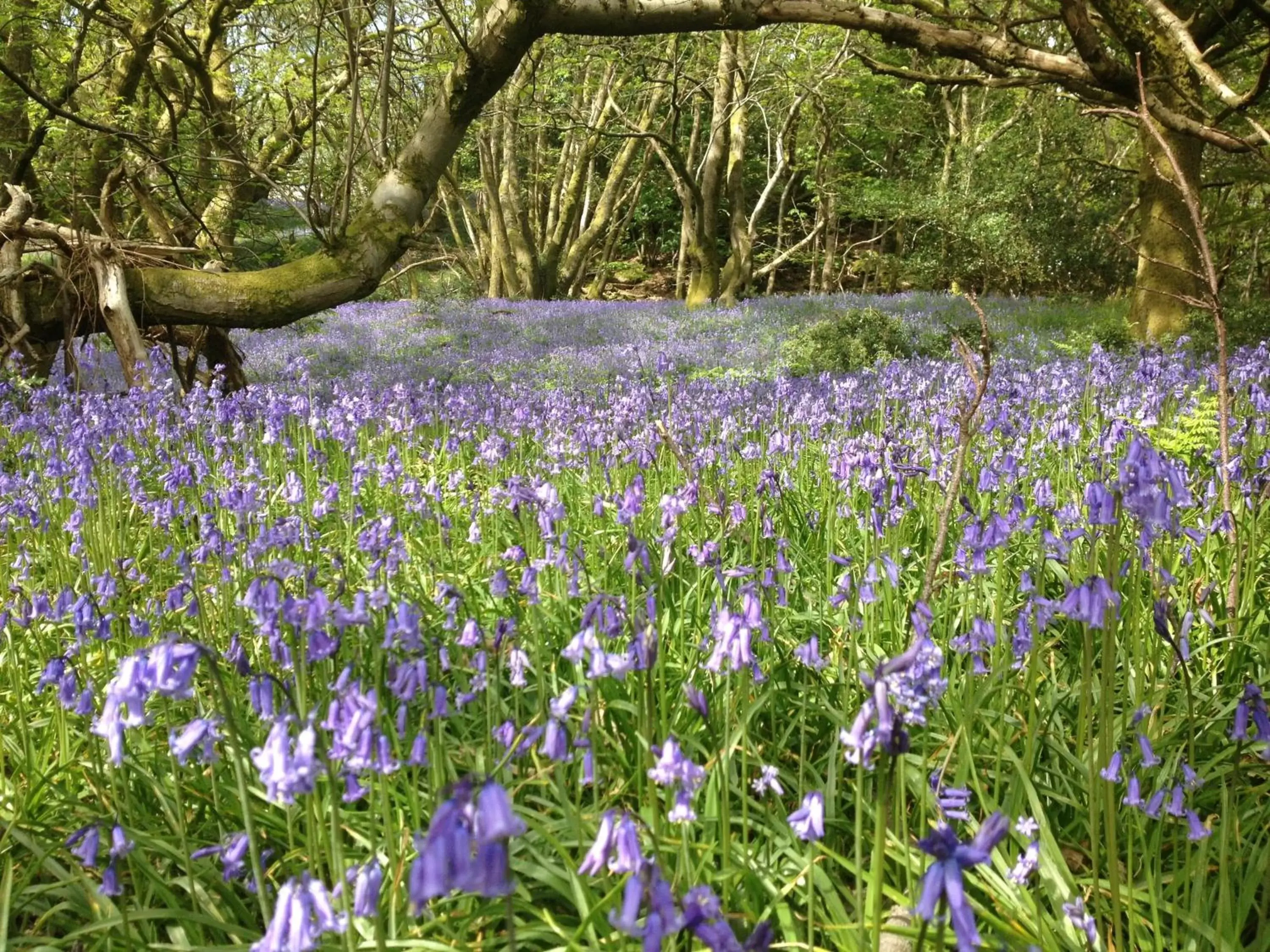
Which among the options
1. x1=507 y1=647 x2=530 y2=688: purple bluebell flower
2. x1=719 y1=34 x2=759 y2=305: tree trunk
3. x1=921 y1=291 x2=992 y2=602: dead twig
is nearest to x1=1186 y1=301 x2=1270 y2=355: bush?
x1=921 y1=291 x2=992 y2=602: dead twig

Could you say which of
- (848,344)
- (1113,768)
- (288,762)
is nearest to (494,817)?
(288,762)

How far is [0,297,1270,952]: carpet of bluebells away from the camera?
1.46 metres

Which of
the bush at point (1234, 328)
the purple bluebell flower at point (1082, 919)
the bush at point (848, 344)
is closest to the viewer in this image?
the purple bluebell flower at point (1082, 919)

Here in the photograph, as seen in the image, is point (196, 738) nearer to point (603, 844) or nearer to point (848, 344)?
point (603, 844)

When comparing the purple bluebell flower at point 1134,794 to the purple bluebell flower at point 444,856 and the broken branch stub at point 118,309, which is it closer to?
the purple bluebell flower at point 444,856

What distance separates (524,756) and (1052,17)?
974 centimetres

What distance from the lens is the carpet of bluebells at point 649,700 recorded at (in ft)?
4.77

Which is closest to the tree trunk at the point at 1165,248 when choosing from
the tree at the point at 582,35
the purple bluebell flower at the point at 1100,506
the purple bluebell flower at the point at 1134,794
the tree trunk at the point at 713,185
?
the tree at the point at 582,35

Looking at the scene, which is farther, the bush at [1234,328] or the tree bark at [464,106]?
the bush at [1234,328]

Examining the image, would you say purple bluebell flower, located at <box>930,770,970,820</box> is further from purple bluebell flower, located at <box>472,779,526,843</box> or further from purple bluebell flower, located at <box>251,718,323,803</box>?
purple bluebell flower, located at <box>251,718,323,803</box>

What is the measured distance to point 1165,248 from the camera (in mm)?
10930

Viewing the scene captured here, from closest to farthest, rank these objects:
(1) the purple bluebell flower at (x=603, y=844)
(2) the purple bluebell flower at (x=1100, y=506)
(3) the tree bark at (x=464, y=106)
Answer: (1) the purple bluebell flower at (x=603, y=844) → (2) the purple bluebell flower at (x=1100, y=506) → (3) the tree bark at (x=464, y=106)

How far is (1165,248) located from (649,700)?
11986 millimetres

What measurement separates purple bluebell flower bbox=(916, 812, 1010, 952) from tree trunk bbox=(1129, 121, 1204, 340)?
34.7ft
